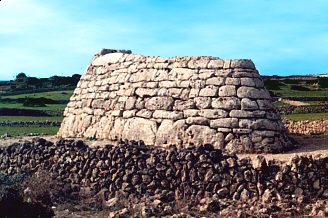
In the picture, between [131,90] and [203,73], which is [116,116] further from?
[203,73]

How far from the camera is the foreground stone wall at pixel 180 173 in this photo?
440 inches

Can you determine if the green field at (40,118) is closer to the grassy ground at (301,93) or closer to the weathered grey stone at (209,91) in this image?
the weathered grey stone at (209,91)

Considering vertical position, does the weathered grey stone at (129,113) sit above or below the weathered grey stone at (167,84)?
below

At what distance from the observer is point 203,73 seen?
13.4m

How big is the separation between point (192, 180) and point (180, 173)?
0.99 ft

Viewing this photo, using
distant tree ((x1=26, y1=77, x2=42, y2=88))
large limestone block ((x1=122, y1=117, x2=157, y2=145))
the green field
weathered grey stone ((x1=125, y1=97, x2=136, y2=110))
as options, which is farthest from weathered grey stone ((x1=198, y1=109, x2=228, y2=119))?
distant tree ((x1=26, y1=77, x2=42, y2=88))

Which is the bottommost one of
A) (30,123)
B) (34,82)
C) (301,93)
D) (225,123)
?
(30,123)

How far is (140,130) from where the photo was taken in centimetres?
1383

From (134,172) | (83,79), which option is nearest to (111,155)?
(134,172)

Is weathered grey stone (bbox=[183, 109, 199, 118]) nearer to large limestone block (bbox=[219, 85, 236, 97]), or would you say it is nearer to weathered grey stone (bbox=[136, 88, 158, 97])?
large limestone block (bbox=[219, 85, 236, 97])

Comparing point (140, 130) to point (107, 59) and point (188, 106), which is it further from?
point (107, 59)

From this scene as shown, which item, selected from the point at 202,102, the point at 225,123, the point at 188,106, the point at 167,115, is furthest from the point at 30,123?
the point at 225,123

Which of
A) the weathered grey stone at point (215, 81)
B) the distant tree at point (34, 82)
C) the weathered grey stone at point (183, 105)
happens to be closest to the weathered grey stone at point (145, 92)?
the weathered grey stone at point (183, 105)

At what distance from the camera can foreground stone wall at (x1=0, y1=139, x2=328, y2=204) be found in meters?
11.2
